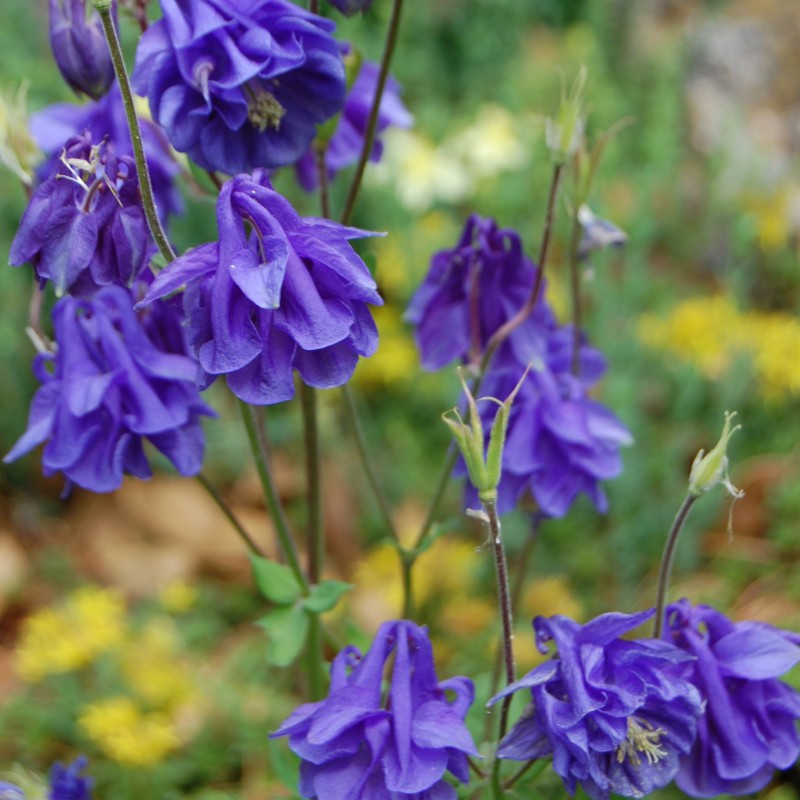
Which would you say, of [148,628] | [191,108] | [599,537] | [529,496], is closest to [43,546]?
[148,628]

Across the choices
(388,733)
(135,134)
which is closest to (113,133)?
(135,134)

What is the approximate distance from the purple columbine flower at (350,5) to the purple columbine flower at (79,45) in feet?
0.86

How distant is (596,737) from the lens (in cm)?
97

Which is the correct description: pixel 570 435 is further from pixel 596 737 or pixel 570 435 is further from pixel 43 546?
pixel 43 546

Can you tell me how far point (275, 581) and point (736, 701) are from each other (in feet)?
1.82

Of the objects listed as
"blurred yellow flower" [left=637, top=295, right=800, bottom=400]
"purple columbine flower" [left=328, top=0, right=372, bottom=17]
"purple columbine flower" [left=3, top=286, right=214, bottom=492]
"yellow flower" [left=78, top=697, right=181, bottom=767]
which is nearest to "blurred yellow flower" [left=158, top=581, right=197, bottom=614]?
"yellow flower" [left=78, top=697, right=181, bottom=767]

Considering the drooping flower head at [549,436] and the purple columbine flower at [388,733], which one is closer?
the purple columbine flower at [388,733]

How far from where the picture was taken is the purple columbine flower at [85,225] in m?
0.99

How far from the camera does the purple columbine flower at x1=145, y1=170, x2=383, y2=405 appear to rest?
92 cm

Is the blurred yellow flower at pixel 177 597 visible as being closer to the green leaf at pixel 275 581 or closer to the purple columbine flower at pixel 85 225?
the green leaf at pixel 275 581

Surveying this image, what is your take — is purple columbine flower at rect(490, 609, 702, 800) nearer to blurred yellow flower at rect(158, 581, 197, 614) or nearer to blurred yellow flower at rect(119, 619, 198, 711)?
blurred yellow flower at rect(119, 619, 198, 711)

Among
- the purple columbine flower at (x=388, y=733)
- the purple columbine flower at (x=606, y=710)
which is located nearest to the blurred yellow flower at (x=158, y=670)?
the purple columbine flower at (x=388, y=733)

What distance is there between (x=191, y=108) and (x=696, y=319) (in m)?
2.13

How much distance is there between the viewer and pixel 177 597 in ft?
7.57
